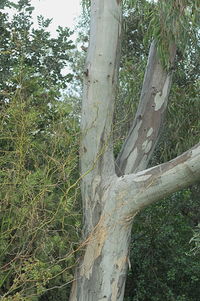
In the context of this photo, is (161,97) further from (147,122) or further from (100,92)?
(100,92)

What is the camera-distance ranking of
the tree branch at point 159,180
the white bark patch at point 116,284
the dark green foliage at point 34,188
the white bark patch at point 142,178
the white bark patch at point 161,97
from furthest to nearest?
the white bark patch at point 161,97, the white bark patch at point 116,284, the white bark patch at point 142,178, the dark green foliage at point 34,188, the tree branch at point 159,180

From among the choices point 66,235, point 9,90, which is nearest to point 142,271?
point 66,235

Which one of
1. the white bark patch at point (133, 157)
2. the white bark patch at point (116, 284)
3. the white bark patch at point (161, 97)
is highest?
the white bark patch at point (161, 97)

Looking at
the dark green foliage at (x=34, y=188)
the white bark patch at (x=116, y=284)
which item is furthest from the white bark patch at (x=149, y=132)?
the white bark patch at (x=116, y=284)

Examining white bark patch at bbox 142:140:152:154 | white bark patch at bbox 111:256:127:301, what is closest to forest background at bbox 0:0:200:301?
white bark patch at bbox 111:256:127:301

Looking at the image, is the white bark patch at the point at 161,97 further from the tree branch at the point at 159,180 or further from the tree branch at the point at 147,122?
the tree branch at the point at 159,180

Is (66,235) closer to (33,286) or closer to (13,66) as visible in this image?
(33,286)

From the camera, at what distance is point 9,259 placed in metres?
6.11

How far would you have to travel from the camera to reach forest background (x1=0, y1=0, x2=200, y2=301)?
581cm

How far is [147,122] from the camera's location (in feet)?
21.3

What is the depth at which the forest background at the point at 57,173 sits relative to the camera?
5809 mm

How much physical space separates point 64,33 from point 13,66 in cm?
88

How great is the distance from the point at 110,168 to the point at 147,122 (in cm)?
65

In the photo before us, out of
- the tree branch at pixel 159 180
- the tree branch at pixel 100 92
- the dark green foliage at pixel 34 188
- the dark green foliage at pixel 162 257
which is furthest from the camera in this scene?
the dark green foliage at pixel 162 257
